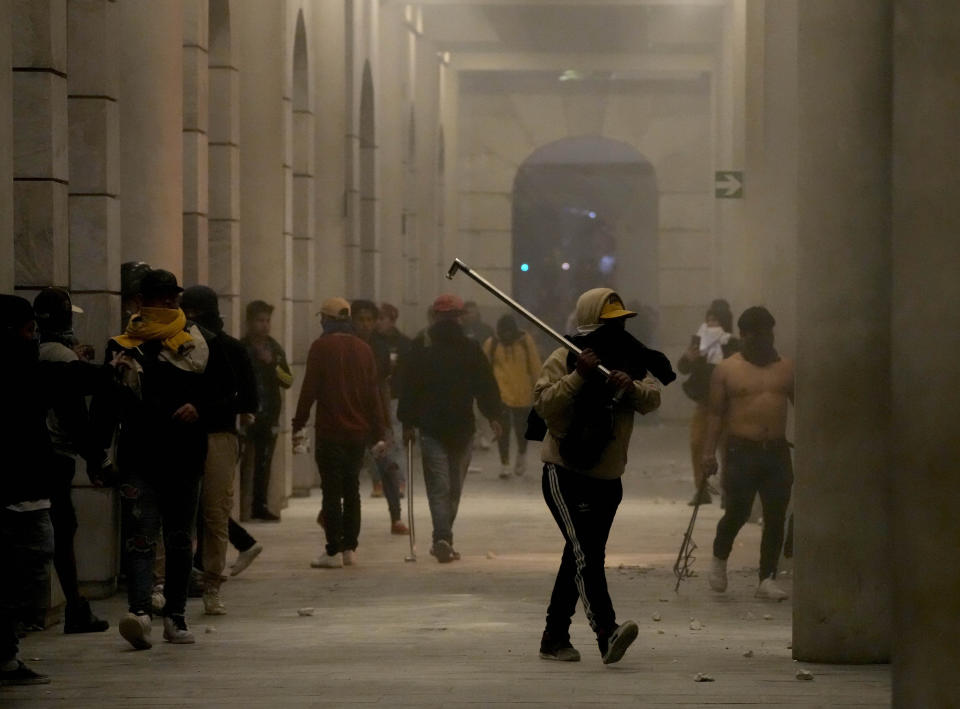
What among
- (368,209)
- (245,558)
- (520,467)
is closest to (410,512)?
(245,558)

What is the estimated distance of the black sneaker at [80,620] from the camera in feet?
34.9

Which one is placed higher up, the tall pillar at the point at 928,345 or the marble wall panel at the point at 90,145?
the marble wall panel at the point at 90,145

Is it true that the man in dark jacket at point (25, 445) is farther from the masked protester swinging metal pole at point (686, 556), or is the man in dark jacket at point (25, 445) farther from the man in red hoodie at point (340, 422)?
the man in red hoodie at point (340, 422)

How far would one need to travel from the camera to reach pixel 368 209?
27.5 metres

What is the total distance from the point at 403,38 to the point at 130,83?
17099mm

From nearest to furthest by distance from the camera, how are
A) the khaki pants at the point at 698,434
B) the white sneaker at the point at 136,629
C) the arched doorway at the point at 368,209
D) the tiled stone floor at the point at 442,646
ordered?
the tiled stone floor at the point at 442,646 → the white sneaker at the point at 136,629 → the khaki pants at the point at 698,434 → the arched doorway at the point at 368,209

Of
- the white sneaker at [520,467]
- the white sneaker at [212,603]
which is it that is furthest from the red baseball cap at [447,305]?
the white sneaker at [520,467]

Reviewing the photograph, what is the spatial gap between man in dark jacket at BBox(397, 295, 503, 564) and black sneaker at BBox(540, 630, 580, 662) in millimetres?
5064

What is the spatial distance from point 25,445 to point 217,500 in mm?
3114

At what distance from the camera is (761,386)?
41.5ft

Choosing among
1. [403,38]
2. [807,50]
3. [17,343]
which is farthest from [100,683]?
[403,38]

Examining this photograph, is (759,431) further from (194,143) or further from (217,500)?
(194,143)

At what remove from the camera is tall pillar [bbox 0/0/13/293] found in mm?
10023

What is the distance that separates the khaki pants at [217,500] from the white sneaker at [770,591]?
330 centimetres
